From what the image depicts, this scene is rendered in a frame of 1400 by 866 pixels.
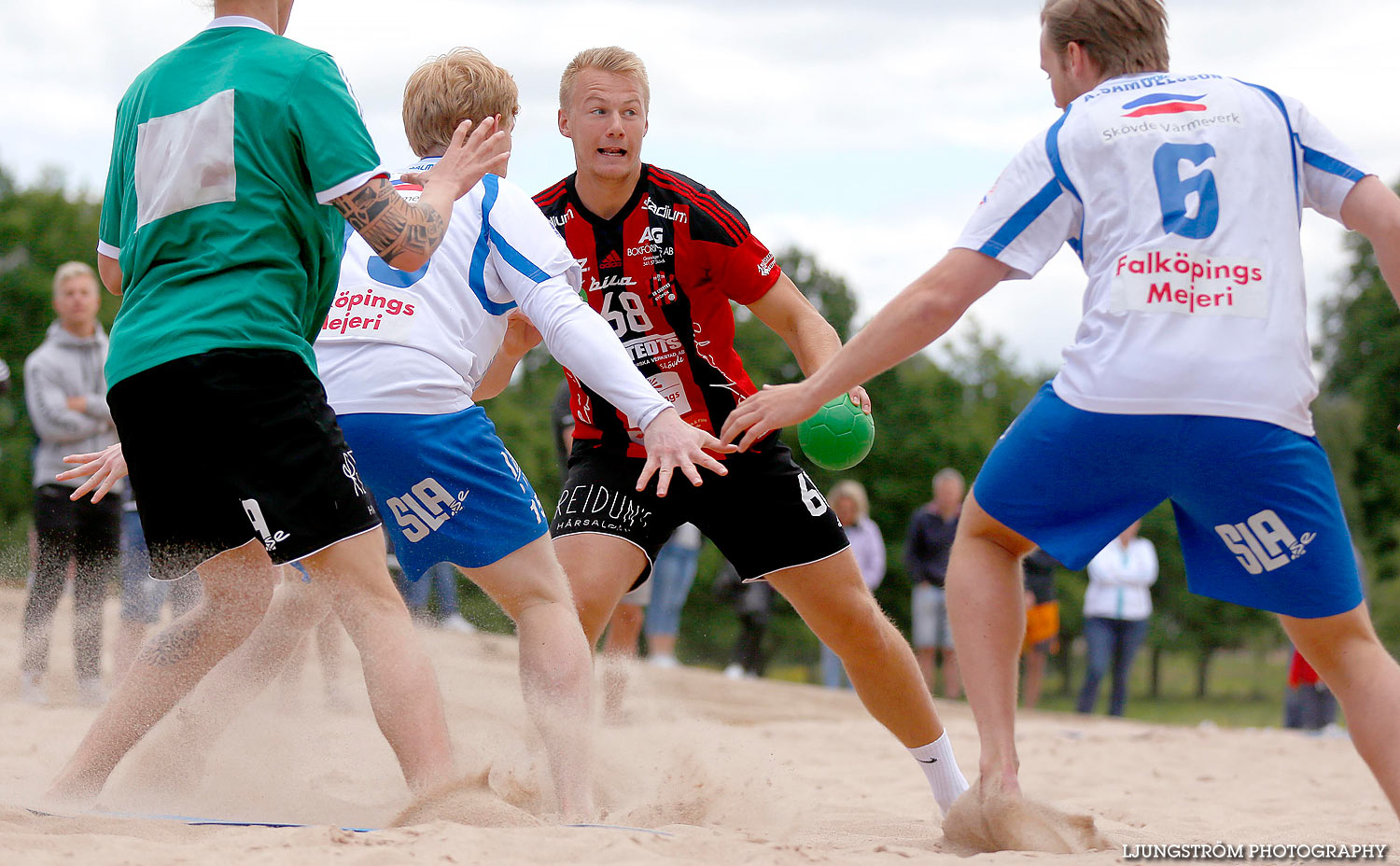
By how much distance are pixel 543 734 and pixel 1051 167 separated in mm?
2047

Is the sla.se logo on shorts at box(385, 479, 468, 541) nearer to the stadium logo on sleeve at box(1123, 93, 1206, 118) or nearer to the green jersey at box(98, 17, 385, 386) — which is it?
the green jersey at box(98, 17, 385, 386)

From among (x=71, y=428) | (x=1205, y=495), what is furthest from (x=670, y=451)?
(x=71, y=428)

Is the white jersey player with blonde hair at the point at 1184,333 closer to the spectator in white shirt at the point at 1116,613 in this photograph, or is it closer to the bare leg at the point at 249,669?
the bare leg at the point at 249,669

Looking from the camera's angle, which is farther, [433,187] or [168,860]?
[433,187]

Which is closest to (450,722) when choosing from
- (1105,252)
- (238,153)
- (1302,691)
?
(238,153)

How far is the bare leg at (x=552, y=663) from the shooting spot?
344cm

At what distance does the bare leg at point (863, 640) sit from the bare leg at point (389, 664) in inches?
52.9

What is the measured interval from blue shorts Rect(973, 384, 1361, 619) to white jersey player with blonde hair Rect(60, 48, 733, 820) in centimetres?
88

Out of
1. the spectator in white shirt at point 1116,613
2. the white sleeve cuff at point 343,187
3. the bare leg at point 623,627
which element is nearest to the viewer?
the white sleeve cuff at point 343,187

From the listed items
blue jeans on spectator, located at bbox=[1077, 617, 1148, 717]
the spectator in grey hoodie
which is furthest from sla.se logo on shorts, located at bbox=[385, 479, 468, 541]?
blue jeans on spectator, located at bbox=[1077, 617, 1148, 717]

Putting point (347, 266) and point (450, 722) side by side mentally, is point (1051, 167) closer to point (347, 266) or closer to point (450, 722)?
point (347, 266)

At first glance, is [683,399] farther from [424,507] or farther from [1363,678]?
[1363,678]

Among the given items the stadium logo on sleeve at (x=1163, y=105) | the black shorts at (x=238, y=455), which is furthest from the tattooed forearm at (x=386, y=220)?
the stadium logo on sleeve at (x=1163, y=105)

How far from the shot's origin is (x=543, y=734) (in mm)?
3486
